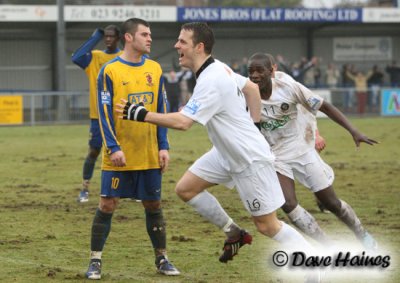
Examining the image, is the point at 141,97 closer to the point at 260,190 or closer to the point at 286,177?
the point at 260,190

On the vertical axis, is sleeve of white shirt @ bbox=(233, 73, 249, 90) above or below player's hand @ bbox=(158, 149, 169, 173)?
above

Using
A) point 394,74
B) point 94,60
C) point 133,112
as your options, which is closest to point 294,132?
point 133,112

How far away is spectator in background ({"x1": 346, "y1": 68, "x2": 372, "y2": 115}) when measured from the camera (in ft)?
117

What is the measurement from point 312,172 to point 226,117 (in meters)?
2.11

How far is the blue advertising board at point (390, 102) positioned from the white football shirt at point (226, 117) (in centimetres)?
2852

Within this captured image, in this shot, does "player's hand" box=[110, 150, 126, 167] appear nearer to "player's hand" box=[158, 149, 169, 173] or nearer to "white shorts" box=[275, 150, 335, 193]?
"player's hand" box=[158, 149, 169, 173]

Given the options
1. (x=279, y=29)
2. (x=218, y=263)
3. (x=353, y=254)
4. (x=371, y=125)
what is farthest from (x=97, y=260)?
(x=279, y=29)

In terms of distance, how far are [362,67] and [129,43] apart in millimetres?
38972

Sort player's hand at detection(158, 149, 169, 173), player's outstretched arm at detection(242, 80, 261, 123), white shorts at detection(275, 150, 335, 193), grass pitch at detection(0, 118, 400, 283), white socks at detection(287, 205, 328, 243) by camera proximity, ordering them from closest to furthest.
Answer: player's outstretched arm at detection(242, 80, 261, 123) → player's hand at detection(158, 149, 169, 173) → grass pitch at detection(0, 118, 400, 283) → white socks at detection(287, 205, 328, 243) → white shorts at detection(275, 150, 335, 193)

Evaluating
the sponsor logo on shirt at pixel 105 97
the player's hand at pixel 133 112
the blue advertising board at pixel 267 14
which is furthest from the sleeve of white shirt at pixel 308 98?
the blue advertising board at pixel 267 14

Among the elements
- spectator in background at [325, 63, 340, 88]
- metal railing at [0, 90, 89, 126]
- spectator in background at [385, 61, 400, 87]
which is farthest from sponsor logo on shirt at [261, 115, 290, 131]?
spectator in background at [385, 61, 400, 87]

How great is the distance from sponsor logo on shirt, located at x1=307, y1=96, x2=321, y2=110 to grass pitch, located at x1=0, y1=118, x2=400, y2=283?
60.2 inches

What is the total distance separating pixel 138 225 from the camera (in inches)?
455

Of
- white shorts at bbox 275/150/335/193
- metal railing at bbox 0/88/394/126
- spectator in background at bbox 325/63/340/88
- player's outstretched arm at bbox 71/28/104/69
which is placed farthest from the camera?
spectator in background at bbox 325/63/340/88
